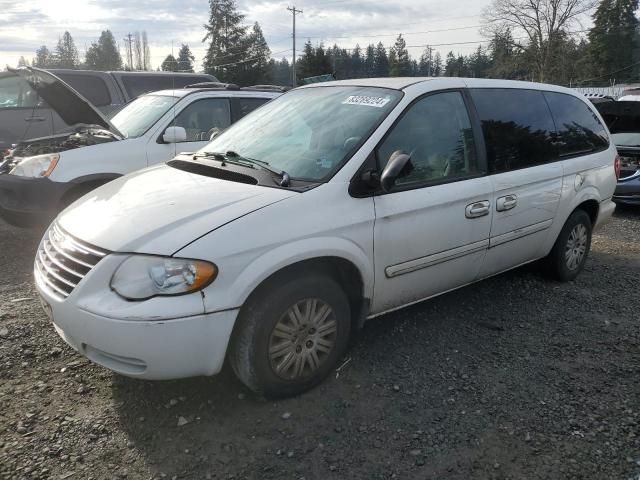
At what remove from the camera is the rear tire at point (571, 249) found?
16.0ft

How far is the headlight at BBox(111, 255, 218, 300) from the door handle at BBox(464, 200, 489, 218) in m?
1.90

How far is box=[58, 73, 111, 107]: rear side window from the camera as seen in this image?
32.2 ft

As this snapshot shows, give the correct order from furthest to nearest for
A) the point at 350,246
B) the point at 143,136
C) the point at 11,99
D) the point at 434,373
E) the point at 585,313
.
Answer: the point at 11,99, the point at 143,136, the point at 585,313, the point at 434,373, the point at 350,246

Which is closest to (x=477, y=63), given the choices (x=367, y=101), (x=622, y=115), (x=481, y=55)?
(x=481, y=55)

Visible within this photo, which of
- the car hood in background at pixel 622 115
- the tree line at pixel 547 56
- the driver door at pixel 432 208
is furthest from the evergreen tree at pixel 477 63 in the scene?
the driver door at pixel 432 208

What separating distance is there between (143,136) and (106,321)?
152 inches

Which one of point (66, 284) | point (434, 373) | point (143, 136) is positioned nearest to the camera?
point (66, 284)

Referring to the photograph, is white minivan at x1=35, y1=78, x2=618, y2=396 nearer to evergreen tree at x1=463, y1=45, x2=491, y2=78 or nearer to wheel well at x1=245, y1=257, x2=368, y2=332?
wheel well at x1=245, y1=257, x2=368, y2=332

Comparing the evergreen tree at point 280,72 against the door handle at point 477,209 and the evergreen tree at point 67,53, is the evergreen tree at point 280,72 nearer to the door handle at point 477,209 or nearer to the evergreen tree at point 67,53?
the evergreen tree at point 67,53

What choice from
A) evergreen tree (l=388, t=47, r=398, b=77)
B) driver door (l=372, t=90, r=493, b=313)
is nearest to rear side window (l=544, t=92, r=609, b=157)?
driver door (l=372, t=90, r=493, b=313)

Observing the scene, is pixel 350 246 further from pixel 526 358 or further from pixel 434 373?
pixel 526 358

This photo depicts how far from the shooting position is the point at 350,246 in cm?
306

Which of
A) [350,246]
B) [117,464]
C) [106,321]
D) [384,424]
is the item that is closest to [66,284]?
[106,321]

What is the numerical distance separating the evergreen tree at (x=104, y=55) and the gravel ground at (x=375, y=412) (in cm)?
8133
